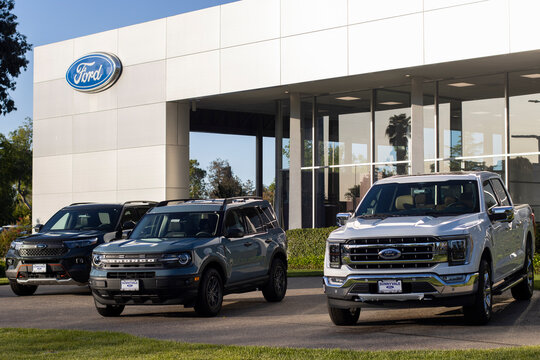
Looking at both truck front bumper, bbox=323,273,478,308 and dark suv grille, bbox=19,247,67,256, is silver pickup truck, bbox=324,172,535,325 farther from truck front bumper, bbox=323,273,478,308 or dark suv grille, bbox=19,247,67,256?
dark suv grille, bbox=19,247,67,256

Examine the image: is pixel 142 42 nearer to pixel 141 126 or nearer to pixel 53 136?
pixel 141 126

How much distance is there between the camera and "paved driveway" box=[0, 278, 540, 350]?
9836mm

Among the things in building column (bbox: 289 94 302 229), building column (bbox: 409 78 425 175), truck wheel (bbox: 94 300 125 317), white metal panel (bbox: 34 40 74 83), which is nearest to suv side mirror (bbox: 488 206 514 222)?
truck wheel (bbox: 94 300 125 317)

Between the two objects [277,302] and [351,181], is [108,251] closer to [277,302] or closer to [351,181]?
[277,302]

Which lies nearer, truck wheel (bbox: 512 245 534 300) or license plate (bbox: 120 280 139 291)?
Result: license plate (bbox: 120 280 139 291)

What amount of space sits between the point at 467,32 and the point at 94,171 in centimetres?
1604

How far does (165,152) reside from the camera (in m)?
29.7

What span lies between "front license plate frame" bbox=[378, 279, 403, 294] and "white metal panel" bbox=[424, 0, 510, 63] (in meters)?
12.9


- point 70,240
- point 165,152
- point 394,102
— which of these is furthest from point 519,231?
point 165,152

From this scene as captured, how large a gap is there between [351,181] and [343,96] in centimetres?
298

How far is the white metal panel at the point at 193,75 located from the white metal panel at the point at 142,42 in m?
0.82

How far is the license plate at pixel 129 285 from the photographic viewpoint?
1218cm

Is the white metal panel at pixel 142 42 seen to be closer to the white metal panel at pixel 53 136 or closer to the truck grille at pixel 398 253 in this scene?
the white metal panel at pixel 53 136

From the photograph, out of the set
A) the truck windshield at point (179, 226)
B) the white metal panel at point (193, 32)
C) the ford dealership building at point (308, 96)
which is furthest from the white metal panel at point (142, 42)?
the truck windshield at point (179, 226)
